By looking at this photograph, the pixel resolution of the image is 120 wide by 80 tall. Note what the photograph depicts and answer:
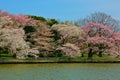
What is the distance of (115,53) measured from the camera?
191 ft

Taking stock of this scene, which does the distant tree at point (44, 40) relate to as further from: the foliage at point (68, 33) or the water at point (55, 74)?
the water at point (55, 74)

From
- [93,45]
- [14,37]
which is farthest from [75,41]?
[14,37]

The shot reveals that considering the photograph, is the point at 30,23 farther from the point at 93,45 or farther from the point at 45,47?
the point at 93,45

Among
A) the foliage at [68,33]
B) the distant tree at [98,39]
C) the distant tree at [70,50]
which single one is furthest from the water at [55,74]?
the foliage at [68,33]

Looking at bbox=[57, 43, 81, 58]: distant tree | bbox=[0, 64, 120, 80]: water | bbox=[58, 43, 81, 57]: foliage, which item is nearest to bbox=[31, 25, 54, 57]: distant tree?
bbox=[57, 43, 81, 58]: distant tree

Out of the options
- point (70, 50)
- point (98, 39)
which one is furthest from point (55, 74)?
point (98, 39)

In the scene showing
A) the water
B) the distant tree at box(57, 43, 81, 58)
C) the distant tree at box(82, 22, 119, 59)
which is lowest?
the water

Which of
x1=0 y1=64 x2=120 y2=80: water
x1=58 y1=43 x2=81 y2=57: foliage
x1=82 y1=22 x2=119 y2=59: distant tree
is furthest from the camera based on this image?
x1=82 y1=22 x2=119 y2=59: distant tree

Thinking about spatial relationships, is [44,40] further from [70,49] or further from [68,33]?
[68,33]

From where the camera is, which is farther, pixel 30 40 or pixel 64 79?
pixel 30 40

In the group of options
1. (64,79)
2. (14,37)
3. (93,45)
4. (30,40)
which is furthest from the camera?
(93,45)

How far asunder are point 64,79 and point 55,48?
33.6 meters

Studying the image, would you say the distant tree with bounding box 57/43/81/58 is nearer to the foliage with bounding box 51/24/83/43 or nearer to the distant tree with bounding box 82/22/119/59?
the foliage with bounding box 51/24/83/43

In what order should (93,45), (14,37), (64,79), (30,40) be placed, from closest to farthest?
(64,79), (14,37), (30,40), (93,45)
